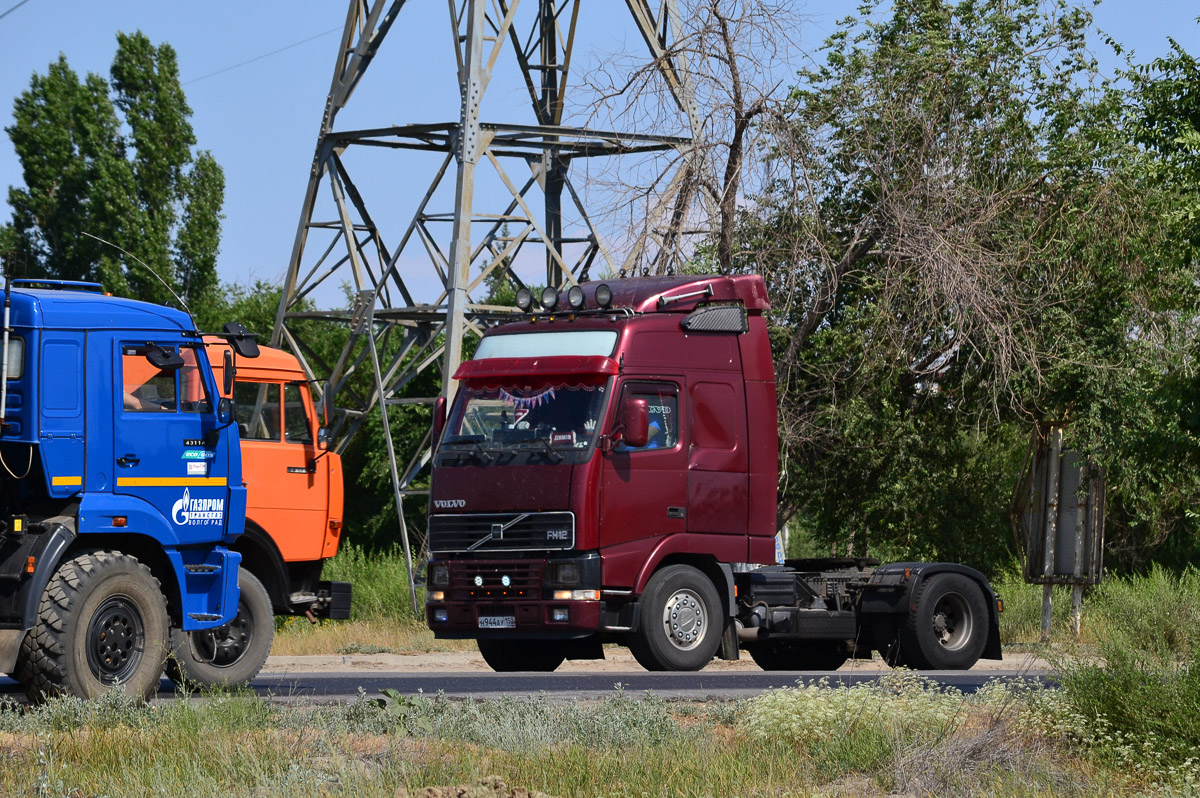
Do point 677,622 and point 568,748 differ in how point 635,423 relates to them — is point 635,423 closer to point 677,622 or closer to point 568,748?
point 677,622

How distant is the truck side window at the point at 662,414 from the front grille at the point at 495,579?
1608 millimetres

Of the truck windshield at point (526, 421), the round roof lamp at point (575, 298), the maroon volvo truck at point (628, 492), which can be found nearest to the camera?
the maroon volvo truck at point (628, 492)

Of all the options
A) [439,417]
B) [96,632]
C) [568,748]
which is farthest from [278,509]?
[568,748]

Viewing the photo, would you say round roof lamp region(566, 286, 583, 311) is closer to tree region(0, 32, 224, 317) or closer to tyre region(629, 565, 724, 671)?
tyre region(629, 565, 724, 671)

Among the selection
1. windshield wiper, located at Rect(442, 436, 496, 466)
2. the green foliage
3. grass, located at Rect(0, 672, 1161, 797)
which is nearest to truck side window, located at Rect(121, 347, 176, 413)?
grass, located at Rect(0, 672, 1161, 797)

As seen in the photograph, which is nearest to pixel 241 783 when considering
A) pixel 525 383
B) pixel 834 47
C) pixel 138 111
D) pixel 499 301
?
pixel 525 383

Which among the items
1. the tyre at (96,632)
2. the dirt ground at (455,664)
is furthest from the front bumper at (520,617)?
the tyre at (96,632)

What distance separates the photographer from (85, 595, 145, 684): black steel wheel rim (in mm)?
12062

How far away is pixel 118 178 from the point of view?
1982 inches

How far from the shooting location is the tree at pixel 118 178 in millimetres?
50062

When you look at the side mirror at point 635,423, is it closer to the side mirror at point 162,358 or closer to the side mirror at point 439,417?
the side mirror at point 439,417

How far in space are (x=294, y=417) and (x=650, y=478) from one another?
13.8 ft

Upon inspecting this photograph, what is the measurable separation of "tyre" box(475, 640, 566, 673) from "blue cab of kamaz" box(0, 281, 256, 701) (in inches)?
156

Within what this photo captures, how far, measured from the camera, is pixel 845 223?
24531 mm
